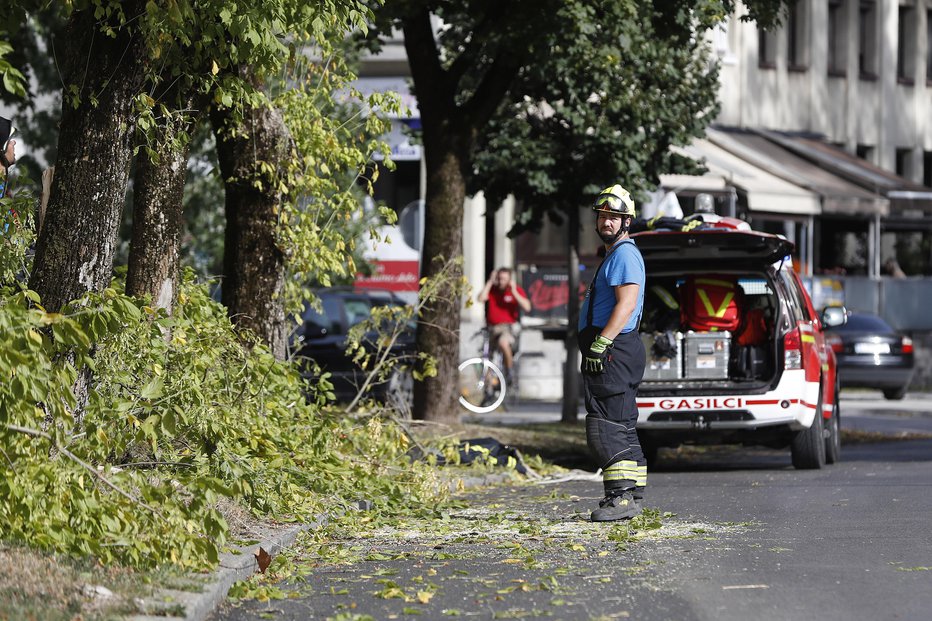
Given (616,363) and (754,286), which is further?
(754,286)

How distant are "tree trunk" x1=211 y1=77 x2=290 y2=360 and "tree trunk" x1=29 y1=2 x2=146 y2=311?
317 centimetres

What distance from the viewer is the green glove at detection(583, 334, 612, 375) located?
1048cm

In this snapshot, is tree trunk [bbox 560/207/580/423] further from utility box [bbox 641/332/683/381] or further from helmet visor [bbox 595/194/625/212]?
helmet visor [bbox 595/194/625/212]

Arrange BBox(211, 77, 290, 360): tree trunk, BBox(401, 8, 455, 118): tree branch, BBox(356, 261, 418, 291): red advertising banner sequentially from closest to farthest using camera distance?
BBox(211, 77, 290, 360): tree trunk
BBox(401, 8, 455, 118): tree branch
BBox(356, 261, 418, 291): red advertising banner

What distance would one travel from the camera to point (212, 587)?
7.22 meters

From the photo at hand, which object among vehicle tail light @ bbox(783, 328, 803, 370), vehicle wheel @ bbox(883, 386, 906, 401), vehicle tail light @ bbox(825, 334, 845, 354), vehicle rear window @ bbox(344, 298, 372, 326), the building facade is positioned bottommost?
vehicle wheel @ bbox(883, 386, 906, 401)

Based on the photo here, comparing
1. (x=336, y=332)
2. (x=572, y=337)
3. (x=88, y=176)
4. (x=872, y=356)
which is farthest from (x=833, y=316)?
(x=872, y=356)

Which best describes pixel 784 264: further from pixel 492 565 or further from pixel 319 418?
pixel 492 565

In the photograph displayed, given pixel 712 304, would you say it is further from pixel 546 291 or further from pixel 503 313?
pixel 546 291

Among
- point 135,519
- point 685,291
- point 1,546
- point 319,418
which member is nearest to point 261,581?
point 135,519

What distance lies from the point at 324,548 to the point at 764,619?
9.66ft

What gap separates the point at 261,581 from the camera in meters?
7.98

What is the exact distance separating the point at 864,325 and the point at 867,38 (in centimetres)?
1563

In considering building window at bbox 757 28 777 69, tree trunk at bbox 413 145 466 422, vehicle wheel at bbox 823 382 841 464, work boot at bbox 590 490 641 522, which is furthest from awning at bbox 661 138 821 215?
work boot at bbox 590 490 641 522
